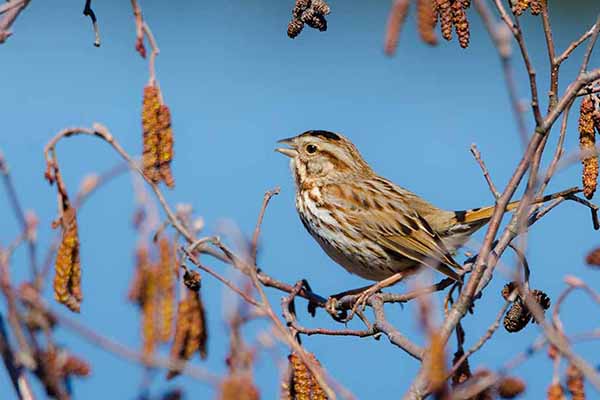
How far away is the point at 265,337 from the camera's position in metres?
1.65

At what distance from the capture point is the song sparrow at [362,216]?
12.7 ft

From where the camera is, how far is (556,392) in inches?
62.4

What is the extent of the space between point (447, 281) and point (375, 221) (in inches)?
39.5

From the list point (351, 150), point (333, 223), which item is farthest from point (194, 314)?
point (351, 150)

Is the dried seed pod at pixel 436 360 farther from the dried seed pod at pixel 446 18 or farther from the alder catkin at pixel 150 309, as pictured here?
the dried seed pod at pixel 446 18

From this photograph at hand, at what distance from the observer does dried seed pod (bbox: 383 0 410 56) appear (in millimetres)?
1978

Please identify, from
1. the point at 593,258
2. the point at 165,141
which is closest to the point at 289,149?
the point at 165,141

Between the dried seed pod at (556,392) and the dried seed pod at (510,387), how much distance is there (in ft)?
0.17

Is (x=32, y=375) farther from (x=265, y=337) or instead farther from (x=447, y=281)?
(x=447, y=281)

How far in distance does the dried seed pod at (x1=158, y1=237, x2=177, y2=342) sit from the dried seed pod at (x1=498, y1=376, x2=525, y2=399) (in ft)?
1.82

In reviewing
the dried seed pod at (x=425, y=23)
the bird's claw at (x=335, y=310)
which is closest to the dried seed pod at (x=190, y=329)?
the dried seed pod at (x=425, y=23)

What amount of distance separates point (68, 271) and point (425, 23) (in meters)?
0.85

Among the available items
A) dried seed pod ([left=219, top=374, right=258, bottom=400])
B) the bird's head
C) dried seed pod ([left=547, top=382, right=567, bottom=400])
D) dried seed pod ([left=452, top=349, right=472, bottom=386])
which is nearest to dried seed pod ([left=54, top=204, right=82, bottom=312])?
dried seed pod ([left=219, top=374, right=258, bottom=400])

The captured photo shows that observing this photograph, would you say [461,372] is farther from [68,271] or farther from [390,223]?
[390,223]
